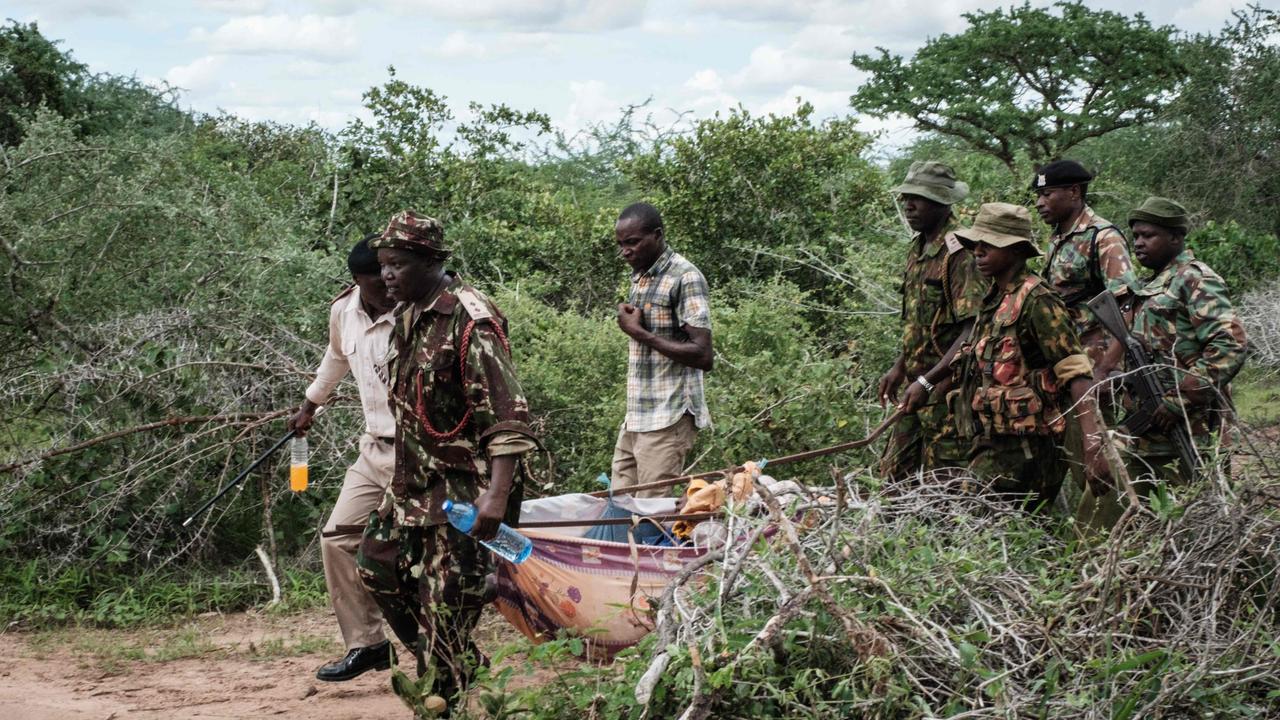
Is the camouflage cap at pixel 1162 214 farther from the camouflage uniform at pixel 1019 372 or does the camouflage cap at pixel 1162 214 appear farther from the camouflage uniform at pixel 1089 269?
the camouflage uniform at pixel 1019 372

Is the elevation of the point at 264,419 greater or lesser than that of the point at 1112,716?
greater

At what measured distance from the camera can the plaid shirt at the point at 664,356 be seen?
5.96 m

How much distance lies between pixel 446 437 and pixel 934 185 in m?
2.50

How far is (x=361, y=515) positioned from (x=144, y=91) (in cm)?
1386

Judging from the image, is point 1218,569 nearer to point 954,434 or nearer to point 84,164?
point 954,434

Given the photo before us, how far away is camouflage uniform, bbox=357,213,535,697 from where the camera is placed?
14.1ft

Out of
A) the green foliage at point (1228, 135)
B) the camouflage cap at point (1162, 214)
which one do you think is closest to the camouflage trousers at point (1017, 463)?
the camouflage cap at point (1162, 214)

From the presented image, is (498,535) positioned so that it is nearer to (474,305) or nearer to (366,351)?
(474,305)

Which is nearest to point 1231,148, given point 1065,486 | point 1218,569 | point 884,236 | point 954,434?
point 884,236

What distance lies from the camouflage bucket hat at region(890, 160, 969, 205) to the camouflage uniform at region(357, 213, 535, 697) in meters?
2.15

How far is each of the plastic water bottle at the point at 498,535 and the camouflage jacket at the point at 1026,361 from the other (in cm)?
188

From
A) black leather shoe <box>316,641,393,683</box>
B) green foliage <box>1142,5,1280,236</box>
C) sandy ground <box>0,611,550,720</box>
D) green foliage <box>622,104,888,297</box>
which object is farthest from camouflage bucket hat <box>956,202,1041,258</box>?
green foliage <box>1142,5,1280,236</box>

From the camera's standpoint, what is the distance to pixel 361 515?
16.9ft

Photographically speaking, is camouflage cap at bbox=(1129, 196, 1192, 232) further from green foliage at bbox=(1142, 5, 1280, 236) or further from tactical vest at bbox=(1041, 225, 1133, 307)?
green foliage at bbox=(1142, 5, 1280, 236)
